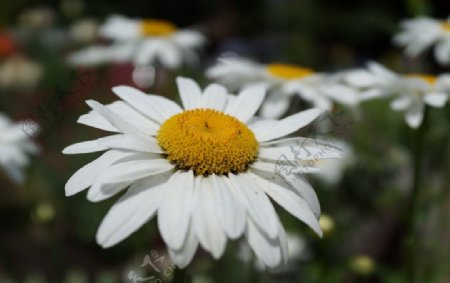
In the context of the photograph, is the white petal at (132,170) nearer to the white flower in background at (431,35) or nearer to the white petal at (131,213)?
the white petal at (131,213)

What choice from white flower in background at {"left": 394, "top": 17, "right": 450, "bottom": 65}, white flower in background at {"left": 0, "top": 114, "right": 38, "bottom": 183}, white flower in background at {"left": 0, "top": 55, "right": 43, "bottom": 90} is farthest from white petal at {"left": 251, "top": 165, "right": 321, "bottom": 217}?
white flower in background at {"left": 0, "top": 55, "right": 43, "bottom": 90}

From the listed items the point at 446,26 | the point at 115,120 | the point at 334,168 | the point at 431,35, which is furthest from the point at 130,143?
the point at 334,168

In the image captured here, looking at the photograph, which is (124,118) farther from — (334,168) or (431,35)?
(334,168)

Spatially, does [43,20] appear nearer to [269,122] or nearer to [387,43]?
[269,122]

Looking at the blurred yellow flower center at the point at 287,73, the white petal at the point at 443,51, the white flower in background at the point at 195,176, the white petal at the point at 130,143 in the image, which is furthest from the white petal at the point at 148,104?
the white petal at the point at 443,51

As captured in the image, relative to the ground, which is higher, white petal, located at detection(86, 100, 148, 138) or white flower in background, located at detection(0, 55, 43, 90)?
white petal, located at detection(86, 100, 148, 138)

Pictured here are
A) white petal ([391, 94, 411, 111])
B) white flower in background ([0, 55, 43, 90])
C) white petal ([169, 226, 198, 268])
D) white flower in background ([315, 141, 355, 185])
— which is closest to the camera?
white petal ([169, 226, 198, 268])

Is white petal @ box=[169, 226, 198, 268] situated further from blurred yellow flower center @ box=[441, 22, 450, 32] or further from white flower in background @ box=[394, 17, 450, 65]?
blurred yellow flower center @ box=[441, 22, 450, 32]
